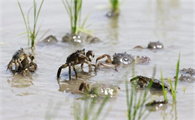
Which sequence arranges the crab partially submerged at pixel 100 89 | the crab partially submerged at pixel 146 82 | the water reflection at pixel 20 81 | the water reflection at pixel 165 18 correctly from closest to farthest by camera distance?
the crab partially submerged at pixel 100 89
the crab partially submerged at pixel 146 82
the water reflection at pixel 20 81
the water reflection at pixel 165 18

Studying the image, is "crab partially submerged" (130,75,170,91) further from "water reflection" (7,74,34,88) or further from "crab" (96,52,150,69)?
"water reflection" (7,74,34,88)

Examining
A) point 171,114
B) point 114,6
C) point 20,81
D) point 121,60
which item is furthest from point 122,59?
point 114,6

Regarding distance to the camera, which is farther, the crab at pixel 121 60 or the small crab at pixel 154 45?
the small crab at pixel 154 45

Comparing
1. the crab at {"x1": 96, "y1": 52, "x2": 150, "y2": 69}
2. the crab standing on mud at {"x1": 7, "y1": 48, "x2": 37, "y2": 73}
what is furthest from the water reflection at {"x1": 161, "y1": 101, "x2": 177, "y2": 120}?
the crab standing on mud at {"x1": 7, "y1": 48, "x2": 37, "y2": 73}

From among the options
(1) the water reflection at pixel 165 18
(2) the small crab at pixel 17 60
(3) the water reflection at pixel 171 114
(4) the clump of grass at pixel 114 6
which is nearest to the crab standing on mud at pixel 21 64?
(2) the small crab at pixel 17 60

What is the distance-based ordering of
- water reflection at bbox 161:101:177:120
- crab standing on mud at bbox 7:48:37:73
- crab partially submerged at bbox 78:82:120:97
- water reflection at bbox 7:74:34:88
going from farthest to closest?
1. crab standing on mud at bbox 7:48:37:73
2. water reflection at bbox 7:74:34:88
3. crab partially submerged at bbox 78:82:120:97
4. water reflection at bbox 161:101:177:120

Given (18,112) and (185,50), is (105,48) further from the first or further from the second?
(18,112)

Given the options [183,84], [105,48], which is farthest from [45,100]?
[105,48]

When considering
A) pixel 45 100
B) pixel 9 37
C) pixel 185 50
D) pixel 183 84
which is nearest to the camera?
pixel 45 100

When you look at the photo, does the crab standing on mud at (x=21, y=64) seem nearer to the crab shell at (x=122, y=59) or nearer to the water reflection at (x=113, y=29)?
the crab shell at (x=122, y=59)
